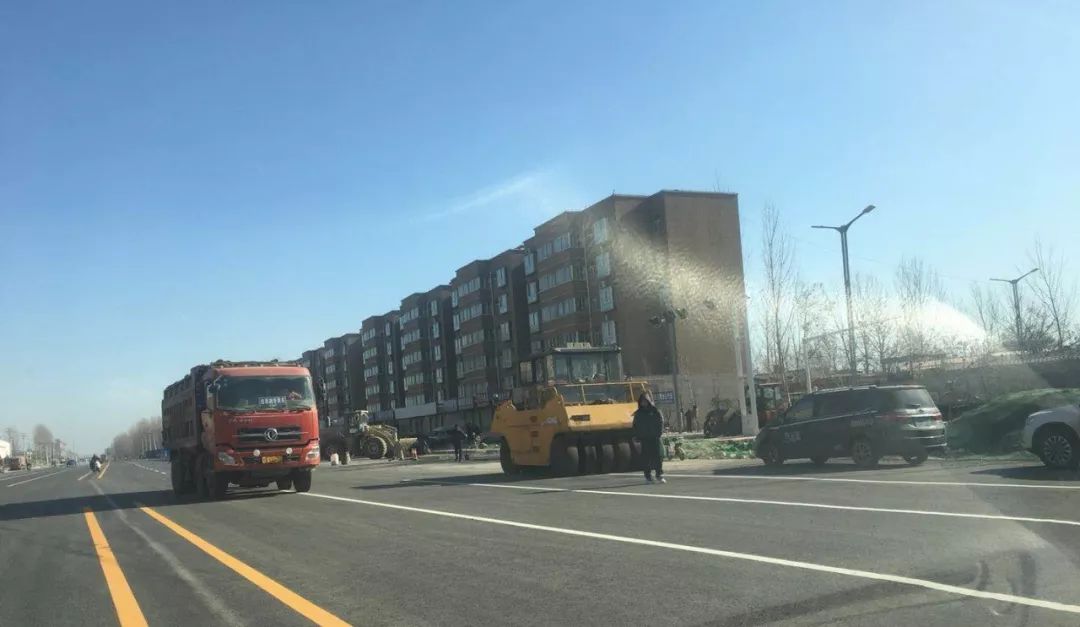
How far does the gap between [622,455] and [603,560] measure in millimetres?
12291

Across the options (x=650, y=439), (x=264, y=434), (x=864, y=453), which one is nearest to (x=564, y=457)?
(x=650, y=439)

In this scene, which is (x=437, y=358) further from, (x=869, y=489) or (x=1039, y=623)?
(x=1039, y=623)

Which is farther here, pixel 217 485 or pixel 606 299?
pixel 606 299

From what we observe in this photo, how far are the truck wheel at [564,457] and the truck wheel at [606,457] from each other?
60cm

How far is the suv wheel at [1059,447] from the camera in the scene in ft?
47.8

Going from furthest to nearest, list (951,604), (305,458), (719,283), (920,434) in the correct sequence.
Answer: (719,283)
(305,458)
(920,434)
(951,604)

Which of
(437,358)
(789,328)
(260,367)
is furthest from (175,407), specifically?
(437,358)

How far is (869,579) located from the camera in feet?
21.8

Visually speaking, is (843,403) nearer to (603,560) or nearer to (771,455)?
(771,455)

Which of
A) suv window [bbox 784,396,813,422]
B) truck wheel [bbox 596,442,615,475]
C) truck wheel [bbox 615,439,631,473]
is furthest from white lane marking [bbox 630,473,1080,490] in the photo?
suv window [bbox 784,396,813,422]

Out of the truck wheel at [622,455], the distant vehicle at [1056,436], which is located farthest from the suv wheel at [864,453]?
the truck wheel at [622,455]

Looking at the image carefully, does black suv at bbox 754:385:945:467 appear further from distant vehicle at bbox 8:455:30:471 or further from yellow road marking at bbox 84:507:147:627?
distant vehicle at bbox 8:455:30:471

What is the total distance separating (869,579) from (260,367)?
1599 centimetres

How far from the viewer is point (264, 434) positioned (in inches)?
734
